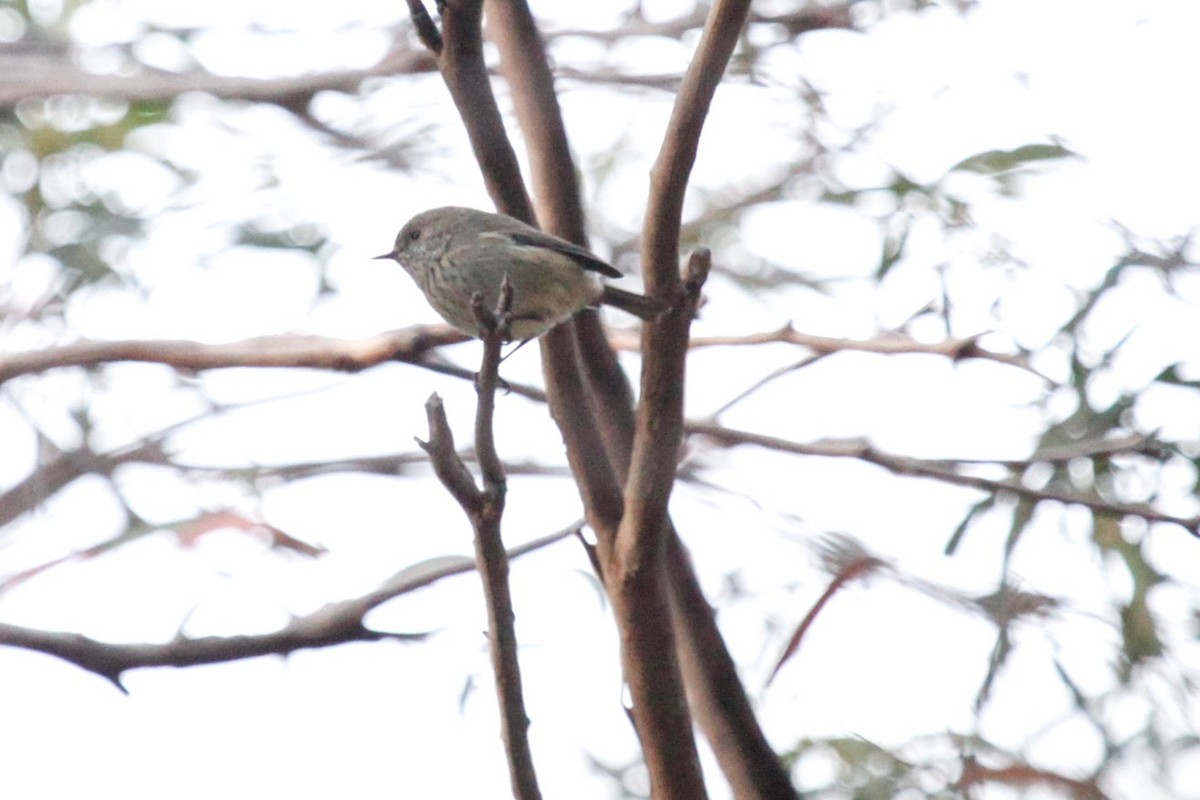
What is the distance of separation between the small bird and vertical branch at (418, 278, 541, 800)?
76 centimetres

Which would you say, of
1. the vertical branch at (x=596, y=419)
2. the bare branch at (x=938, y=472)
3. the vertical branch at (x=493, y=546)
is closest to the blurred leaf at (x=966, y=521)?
the bare branch at (x=938, y=472)

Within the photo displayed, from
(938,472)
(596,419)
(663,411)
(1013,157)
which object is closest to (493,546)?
(663,411)

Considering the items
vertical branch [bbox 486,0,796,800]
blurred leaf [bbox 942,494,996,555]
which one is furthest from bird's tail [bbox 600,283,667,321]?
blurred leaf [bbox 942,494,996,555]

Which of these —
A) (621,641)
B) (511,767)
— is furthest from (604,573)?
(511,767)

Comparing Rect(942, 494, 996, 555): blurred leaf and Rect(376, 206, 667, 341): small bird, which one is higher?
Rect(376, 206, 667, 341): small bird

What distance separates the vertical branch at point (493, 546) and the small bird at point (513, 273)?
76 cm

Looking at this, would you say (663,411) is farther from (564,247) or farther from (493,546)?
(564,247)

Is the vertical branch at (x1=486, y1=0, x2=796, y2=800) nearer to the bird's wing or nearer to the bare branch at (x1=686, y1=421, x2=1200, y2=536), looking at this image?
the bird's wing

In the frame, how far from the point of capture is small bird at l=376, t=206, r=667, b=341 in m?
2.59

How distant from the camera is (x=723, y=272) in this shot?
5320 millimetres

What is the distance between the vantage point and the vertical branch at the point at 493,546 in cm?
160

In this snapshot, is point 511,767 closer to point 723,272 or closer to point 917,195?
point 917,195

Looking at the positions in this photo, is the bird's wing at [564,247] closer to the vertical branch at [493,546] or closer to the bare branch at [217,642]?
the bare branch at [217,642]

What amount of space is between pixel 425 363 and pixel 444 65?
1.00 m
